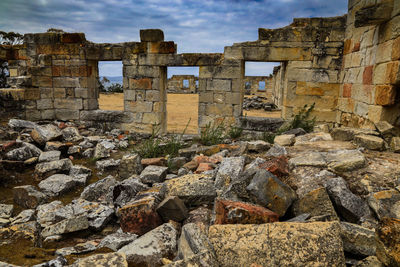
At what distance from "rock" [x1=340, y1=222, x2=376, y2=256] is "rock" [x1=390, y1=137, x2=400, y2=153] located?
2237 mm

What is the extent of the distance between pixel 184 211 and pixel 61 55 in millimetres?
6931

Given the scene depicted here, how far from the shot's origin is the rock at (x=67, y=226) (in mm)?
2768

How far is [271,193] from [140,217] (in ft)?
4.19

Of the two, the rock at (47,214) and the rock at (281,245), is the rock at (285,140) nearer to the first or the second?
the rock at (281,245)

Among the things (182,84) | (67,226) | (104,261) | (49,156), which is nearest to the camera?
(104,261)

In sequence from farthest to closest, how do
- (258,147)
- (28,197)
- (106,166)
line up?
(106,166), (258,147), (28,197)

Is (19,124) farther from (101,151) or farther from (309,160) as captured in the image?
(309,160)

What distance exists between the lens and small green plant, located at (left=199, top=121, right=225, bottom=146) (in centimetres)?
625

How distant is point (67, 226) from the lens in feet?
9.11

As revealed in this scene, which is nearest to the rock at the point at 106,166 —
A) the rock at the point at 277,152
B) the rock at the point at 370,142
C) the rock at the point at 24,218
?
the rock at the point at 24,218

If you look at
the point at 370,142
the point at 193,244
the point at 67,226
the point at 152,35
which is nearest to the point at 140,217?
the point at 67,226

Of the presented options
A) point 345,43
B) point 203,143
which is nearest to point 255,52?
point 345,43

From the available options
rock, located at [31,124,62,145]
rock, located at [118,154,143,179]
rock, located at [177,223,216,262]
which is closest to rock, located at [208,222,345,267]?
rock, located at [177,223,216,262]

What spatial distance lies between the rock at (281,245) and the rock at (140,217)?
88 centimetres
